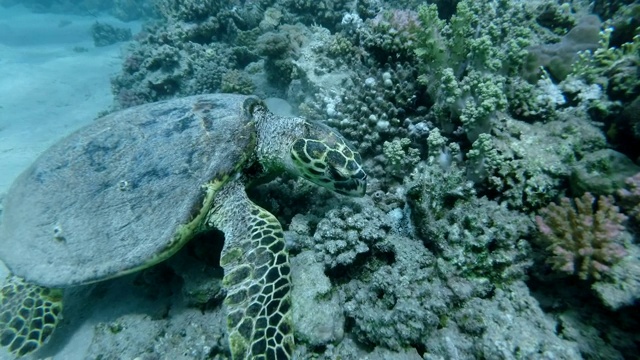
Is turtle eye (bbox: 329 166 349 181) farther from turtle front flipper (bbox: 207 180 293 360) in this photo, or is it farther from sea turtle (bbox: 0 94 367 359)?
turtle front flipper (bbox: 207 180 293 360)

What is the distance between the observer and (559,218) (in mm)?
2301

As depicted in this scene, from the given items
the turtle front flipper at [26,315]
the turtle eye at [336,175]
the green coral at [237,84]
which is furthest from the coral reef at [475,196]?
the green coral at [237,84]

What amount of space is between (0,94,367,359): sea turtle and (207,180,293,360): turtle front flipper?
0.03 ft

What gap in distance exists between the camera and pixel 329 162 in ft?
9.70

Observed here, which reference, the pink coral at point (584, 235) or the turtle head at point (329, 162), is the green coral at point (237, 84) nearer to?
the turtle head at point (329, 162)

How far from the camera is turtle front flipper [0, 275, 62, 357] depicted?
3072 mm

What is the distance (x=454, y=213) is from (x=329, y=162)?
1.19 meters

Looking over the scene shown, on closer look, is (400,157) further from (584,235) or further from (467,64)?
(584,235)

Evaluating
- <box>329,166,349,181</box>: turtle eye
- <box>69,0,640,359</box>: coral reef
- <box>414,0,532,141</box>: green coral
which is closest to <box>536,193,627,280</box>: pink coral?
<box>69,0,640,359</box>: coral reef

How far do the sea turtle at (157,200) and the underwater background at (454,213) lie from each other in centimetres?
31

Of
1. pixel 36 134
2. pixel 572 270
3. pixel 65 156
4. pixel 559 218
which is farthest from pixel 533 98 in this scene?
pixel 36 134

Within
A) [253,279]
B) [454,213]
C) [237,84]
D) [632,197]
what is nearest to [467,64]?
[454,213]

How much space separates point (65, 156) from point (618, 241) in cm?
507

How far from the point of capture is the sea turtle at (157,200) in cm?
274
